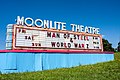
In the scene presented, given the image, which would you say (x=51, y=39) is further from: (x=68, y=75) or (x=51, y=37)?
(x=68, y=75)

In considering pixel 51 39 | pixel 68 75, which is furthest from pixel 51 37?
pixel 68 75

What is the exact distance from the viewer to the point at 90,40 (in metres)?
35.6

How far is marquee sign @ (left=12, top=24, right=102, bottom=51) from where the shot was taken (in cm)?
2539

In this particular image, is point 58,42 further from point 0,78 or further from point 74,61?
point 0,78

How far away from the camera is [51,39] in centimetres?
2888

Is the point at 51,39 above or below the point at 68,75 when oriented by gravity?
above

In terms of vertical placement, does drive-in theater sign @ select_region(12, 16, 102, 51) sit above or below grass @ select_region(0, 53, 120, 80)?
above

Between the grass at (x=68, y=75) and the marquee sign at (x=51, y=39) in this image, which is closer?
the grass at (x=68, y=75)

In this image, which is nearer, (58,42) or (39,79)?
(39,79)

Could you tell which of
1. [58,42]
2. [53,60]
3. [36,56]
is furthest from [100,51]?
[36,56]

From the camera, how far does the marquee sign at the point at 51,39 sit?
25.4 meters

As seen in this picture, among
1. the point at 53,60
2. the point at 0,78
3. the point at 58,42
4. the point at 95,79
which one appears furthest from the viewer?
the point at 58,42

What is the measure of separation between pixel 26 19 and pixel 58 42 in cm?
530

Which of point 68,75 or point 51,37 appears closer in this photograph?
point 68,75
